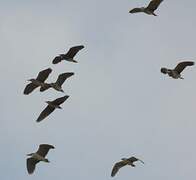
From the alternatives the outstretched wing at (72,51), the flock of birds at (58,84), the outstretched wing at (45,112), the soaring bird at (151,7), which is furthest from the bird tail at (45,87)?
the soaring bird at (151,7)

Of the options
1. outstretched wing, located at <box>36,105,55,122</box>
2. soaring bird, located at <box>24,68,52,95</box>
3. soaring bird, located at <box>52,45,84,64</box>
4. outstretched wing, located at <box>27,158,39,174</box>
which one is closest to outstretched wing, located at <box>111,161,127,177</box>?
outstretched wing, located at <box>27,158,39,174</box>

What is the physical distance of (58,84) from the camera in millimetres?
59375

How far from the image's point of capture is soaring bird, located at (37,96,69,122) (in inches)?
2363

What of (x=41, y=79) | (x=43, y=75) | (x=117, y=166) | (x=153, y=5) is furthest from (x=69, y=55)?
(x=117, y=166)

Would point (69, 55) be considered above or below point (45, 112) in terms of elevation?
above

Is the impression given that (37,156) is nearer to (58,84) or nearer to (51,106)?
(51,106)

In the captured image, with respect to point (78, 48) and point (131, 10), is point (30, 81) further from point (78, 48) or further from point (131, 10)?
point (131, 10)

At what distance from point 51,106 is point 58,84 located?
6.59 ft

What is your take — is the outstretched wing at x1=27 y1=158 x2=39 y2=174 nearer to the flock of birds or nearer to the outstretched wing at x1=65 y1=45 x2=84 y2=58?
the flock of birds

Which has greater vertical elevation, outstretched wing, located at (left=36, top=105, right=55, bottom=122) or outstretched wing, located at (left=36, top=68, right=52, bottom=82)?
outstretched wing, located at (left=36, top=68, right=52, bottom=82)

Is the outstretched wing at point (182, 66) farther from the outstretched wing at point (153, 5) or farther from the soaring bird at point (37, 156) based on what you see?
the soaring bird at point (37, 156)

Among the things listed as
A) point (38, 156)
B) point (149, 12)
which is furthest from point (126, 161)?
point (149, 12)

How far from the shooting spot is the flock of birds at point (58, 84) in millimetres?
57688

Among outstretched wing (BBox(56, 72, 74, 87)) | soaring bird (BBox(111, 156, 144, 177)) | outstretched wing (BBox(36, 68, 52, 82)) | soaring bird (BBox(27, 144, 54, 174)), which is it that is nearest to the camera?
soaring bird (BBox(111, 156, 144, 177))
